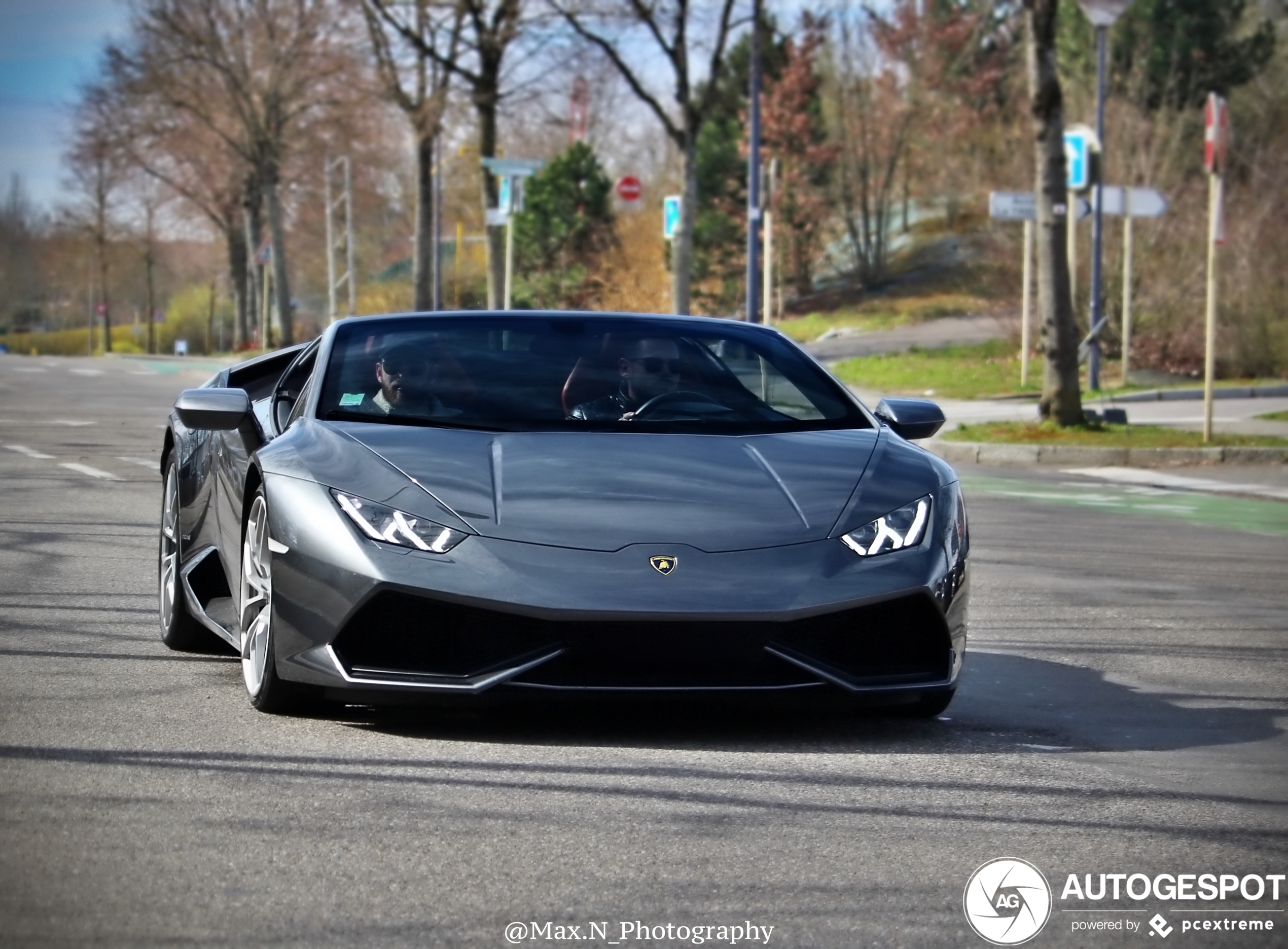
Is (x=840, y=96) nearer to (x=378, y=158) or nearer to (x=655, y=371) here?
(x=378, y=158)

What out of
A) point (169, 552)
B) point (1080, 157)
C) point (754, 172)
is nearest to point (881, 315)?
point (754, 172)

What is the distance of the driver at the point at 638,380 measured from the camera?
19.2 feet

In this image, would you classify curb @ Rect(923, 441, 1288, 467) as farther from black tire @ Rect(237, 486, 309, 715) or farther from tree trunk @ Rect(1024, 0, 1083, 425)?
black tire @ Rect(237, 486, 309, 715)

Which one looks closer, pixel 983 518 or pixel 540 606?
pixel 540 606

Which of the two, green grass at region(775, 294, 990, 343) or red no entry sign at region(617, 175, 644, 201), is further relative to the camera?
green grass at region(775, 294, 990, 343)

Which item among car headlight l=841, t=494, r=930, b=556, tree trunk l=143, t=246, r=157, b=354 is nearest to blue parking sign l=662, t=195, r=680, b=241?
car headlight l=841, t=494, r=930, b=556

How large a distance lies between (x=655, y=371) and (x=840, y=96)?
63.2m

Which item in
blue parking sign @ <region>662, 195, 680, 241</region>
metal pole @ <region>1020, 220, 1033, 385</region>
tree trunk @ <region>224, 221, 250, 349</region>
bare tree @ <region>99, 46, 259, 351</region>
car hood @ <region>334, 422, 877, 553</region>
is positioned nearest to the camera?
car hood @ <region>334, 422, 877, 553</region>

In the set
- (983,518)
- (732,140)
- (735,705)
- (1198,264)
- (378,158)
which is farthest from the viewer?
(732,140)

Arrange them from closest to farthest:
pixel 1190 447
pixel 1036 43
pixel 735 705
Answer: pixel 735 705, pixel 1190 447, pixel 1036 43

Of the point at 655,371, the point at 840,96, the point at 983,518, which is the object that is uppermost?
the point at 840,96

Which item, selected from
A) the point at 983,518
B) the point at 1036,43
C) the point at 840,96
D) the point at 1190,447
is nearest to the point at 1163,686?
the point at 983,518

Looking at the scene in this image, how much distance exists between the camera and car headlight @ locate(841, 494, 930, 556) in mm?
4988

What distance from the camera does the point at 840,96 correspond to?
67438 mm
